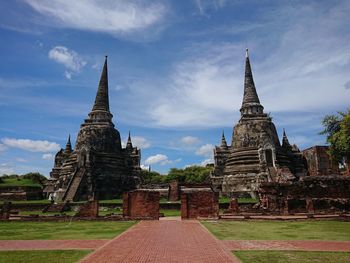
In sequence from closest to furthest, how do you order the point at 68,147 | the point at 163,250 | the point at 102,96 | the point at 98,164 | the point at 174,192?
the point at 163,250 < the point at 174,192 < the point at 98,164 < the point at 102,96 < the point at 68,147

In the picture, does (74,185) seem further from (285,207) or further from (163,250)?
(163,250)

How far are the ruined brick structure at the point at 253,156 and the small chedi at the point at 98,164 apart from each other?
1231 centimetres

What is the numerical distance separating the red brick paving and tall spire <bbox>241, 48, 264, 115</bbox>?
35146 millimetres

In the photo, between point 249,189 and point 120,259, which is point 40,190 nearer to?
point 249,189

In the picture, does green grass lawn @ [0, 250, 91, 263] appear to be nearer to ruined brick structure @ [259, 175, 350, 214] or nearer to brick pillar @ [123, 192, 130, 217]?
brick pillar @ [123, 192, 130, 217]

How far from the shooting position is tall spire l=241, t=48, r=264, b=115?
43156mm

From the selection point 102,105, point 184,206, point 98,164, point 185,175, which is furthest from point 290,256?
point 185,175

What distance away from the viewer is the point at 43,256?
8250mm

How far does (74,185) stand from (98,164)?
519 cm

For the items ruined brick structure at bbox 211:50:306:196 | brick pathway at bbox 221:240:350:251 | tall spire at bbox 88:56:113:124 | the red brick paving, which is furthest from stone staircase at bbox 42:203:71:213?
brick pathway at bbox 221:240:350:251

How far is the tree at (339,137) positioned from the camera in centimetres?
2341

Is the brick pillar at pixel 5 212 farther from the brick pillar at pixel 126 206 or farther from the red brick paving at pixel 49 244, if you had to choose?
the red brick paving at pixel 49 244

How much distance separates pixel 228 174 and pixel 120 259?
104ft

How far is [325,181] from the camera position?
23391 millimetres
